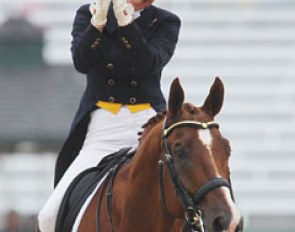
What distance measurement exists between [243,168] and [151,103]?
168 ft

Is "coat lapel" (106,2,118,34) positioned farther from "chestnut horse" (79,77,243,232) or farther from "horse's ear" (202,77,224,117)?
"horse's ear" (202,77,224,117)

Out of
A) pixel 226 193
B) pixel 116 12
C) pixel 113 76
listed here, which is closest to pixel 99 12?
pixel 116 12

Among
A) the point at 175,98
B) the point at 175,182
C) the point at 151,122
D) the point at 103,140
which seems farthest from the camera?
the point at 103,140

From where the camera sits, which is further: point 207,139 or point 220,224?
point 207,139

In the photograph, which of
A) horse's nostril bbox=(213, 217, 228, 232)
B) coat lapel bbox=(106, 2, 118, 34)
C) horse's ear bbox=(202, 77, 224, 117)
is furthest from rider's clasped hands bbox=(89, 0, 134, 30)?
horse's nostril bbox=(213, 217, 228, 232)

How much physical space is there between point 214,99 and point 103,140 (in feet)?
4.05

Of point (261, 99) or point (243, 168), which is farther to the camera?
point (261, 99)

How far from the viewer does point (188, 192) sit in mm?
7066

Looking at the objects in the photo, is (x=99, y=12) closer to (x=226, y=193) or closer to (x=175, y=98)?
(x=175, y=98)

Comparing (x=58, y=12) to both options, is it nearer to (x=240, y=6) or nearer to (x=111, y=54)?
(x=240, y=6)

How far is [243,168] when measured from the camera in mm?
59531

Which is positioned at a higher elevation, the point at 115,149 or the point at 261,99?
the point at 115,149

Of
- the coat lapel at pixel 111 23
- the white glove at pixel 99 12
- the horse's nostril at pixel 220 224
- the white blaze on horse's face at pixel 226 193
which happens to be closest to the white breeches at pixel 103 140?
the coat lapel at pixel 111 23

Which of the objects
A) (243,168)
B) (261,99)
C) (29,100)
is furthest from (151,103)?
(261,99)
